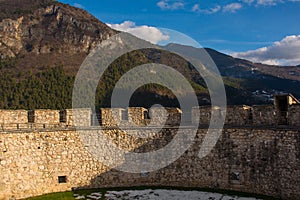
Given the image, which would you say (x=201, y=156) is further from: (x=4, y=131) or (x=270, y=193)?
(x=4, y=131)

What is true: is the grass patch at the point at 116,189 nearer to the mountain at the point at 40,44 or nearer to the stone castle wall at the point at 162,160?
the stone castle wall at the point at 162,160

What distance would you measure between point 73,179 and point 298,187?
434 inches

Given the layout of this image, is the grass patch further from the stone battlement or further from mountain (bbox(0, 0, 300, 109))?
mountain (bbox(0, 0, 300, 109))

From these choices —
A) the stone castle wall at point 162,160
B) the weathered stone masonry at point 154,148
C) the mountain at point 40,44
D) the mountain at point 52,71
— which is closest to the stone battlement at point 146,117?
the weathered stone masonry at point 154,148

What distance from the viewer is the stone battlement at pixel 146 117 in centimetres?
1723

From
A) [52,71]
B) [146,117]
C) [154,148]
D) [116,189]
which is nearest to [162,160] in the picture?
[154,148]

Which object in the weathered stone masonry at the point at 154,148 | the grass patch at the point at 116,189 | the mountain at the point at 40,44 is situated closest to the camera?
the weathered stone masonry at the point at 154,148

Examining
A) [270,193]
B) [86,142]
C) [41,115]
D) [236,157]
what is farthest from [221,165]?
[41,115]

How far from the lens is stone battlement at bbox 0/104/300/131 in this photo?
1723cm

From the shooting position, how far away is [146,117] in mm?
20625

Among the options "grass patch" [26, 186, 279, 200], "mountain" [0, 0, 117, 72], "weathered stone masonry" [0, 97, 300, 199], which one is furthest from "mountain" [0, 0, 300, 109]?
"grass patch" [26, 186, 279, 200]

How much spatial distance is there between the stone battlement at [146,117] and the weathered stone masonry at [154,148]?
5 cm

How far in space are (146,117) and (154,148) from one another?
5.90 feet

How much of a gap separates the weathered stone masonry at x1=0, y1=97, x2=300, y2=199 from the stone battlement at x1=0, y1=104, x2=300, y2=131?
0.05 m
